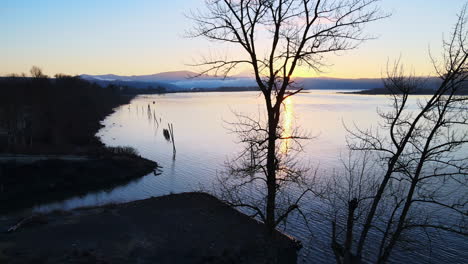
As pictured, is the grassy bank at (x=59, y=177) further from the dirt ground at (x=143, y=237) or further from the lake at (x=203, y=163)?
the dirt ground at (x=143, y=237)

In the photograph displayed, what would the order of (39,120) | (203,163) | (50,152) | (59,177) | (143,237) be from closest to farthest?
(143,237) < (59,177) < (203,163) < (50,152) < (39,120)

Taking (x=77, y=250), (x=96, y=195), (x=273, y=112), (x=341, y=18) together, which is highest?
(x=341, y=18)

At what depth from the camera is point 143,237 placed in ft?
61.2

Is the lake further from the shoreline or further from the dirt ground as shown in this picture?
the dirt ground

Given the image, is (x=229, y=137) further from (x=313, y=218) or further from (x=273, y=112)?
(x=273, y=112)

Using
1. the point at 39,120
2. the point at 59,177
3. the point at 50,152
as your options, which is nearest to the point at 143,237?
the point at 59,177

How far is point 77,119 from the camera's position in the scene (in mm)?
54438

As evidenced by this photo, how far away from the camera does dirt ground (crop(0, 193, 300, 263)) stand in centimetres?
1595

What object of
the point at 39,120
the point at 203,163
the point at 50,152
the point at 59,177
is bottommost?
the point at 59,177

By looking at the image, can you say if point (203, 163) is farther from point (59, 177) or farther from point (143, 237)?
→ point (143, 237)

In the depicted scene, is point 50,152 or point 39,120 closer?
point 50,152

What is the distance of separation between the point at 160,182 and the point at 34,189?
1083 centimetres

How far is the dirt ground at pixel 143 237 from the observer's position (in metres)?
15.9

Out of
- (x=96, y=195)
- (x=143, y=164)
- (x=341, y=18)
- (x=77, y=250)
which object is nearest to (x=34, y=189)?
(x=96, y=195)
